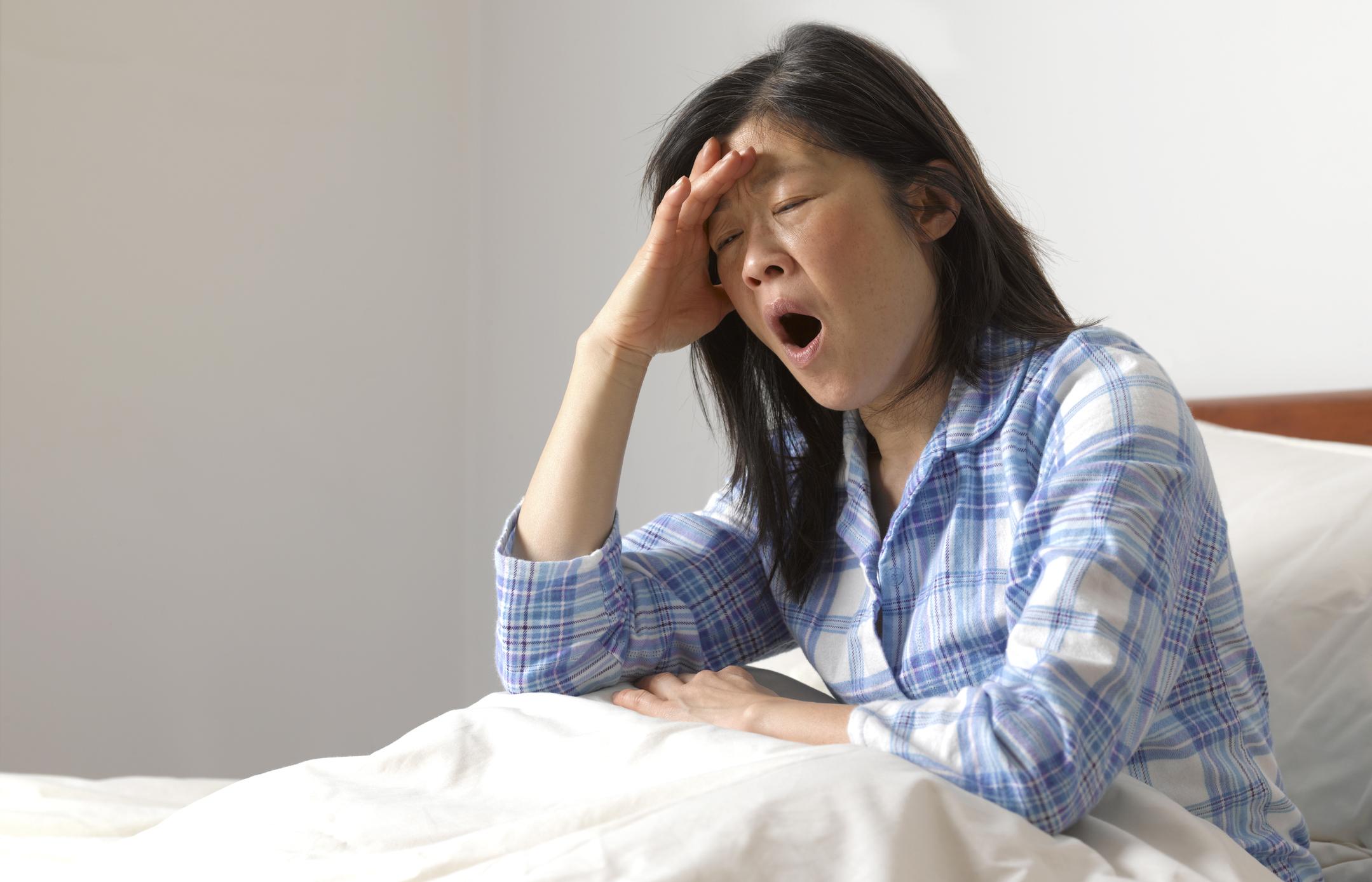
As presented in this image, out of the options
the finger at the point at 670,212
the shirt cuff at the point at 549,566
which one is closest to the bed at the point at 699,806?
the shirt cuff at the point at 549,566

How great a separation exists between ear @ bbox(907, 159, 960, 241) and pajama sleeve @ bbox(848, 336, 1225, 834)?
0.20 m

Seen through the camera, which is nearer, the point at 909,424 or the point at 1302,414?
the point at 909,424

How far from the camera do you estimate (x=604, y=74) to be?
94.4 inches

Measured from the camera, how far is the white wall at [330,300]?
69.7 inches

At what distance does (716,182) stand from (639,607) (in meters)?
0.41

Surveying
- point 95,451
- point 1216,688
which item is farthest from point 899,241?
point 95,451

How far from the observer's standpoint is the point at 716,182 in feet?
3.39

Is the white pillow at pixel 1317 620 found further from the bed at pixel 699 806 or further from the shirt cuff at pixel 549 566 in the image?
the shirt cuff at pixel 549 566

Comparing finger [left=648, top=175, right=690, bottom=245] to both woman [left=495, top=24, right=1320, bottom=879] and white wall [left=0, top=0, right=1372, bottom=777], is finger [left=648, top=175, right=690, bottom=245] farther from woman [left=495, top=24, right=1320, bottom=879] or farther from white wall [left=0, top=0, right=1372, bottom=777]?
white wall [left=0, top=0, right=1372, bottom=777]

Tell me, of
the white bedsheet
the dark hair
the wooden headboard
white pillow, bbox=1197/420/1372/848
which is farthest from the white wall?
the white bedsheet

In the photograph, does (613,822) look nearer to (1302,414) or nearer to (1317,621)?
(1317,621)

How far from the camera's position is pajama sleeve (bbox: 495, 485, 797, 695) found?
3.58 feet

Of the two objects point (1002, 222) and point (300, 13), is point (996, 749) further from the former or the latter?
point (300, 13)

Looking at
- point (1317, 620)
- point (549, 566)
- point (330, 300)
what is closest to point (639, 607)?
point (549, 566)
